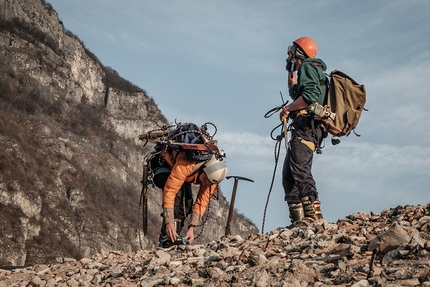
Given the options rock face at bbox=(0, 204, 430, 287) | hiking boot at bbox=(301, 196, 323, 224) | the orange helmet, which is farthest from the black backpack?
the orange helmet

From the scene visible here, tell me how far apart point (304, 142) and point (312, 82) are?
81cm

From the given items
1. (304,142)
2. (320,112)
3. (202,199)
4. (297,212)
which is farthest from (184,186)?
(320,112)

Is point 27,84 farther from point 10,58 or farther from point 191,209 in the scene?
point 191,209

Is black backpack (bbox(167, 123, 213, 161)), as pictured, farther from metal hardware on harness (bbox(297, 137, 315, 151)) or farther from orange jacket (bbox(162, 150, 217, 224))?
metal hardware on harness (bbox(297, 137, 315, 151))

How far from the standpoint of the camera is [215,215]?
463 ft

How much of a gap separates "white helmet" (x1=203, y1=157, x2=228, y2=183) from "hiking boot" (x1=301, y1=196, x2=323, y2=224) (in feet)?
4.60

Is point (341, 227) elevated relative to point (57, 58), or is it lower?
lower

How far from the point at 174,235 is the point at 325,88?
3.01 m

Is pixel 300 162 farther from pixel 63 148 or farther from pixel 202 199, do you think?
pixel 63 148

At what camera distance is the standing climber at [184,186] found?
845 centimetres

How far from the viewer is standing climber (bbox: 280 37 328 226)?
25.1 feet

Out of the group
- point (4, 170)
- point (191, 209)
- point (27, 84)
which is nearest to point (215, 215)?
point (27, 84)

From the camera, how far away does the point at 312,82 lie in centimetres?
786

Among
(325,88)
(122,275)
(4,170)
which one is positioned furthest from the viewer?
(4,170)
